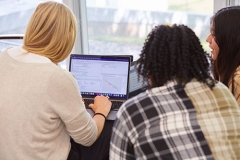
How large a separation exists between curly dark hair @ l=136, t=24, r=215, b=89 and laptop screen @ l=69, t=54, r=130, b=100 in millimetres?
755

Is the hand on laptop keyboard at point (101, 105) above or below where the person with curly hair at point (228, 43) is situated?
below

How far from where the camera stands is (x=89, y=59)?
6.97ft

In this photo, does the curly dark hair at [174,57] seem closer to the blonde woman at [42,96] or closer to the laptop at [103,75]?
the blonde woman at [42,96]

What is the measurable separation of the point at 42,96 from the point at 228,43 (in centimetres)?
86

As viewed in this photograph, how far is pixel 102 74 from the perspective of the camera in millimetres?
2094

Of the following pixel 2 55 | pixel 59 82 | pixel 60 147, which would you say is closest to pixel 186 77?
pixel 59 82

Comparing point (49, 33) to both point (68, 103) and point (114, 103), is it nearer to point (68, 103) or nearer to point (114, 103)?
point (68, 103)

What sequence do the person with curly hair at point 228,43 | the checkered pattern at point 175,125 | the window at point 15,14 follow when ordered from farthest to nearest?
1. the window at point 15,14
2. the person with curly hair at point 228,43
3. the checkered pattern at point 175,125

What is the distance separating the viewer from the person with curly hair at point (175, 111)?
48.5 inches

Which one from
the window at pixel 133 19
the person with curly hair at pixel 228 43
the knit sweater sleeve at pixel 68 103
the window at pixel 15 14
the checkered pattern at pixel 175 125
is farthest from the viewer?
the window at pixel 15 14

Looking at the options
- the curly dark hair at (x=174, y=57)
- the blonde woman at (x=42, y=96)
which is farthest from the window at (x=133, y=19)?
the curly dark hair at (x=174, y=57)

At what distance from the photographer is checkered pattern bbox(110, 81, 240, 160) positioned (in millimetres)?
1230

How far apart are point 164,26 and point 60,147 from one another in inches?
25.5

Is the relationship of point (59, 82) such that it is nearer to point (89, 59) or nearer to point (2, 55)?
point (2, 55)
